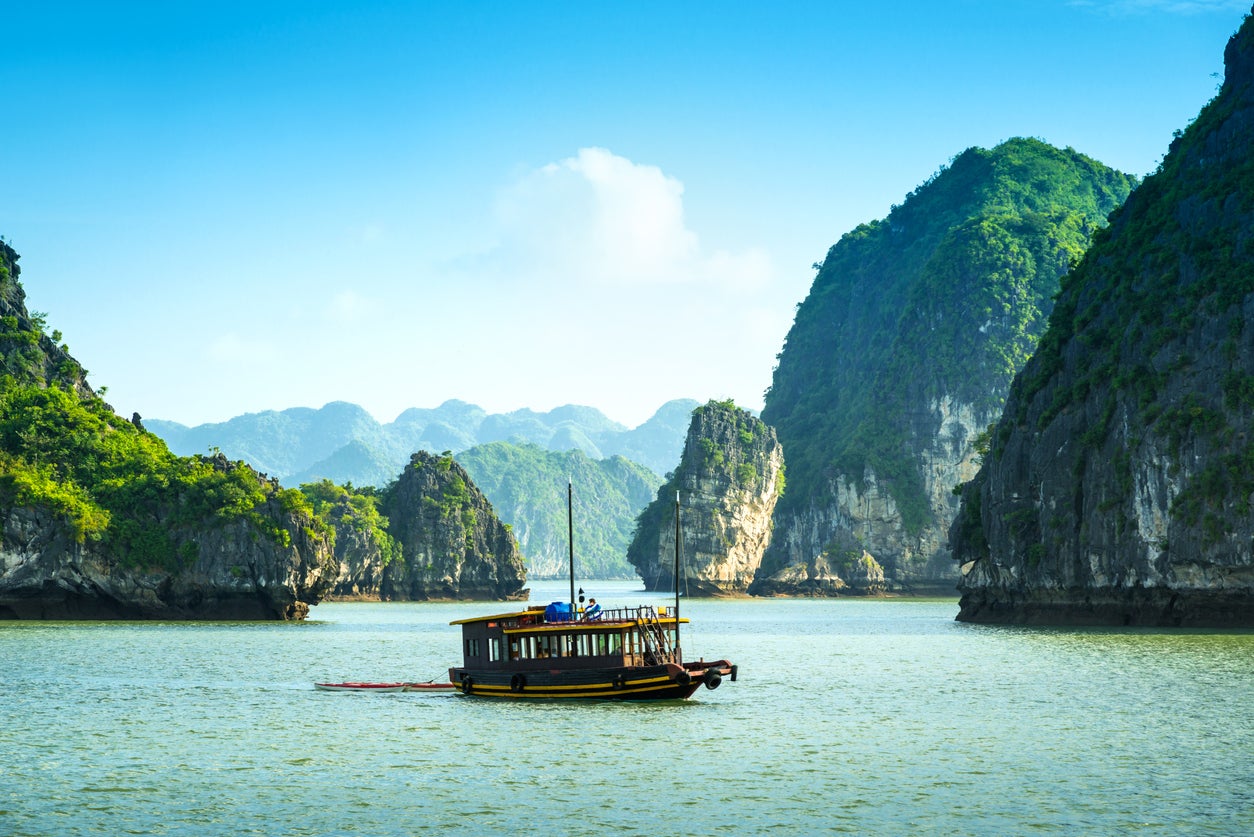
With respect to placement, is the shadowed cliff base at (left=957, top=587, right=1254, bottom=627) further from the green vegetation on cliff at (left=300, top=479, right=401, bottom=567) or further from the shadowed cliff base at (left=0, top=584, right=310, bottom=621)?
the green vegetation on cliff at (left=300, top=479, right=401, bottom=567)

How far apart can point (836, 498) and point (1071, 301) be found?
9849cm

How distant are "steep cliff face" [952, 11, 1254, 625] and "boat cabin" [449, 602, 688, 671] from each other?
38.6 meters

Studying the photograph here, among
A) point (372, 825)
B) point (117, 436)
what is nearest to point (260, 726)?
point (372, 825)

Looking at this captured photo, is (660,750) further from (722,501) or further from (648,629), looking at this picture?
(722,501)

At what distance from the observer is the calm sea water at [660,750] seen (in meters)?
25.0

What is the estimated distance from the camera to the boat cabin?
135 ft

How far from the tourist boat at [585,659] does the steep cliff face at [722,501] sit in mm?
128090

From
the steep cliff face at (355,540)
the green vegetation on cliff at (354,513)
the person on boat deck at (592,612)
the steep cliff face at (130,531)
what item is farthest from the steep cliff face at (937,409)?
the person on boat deck at (592,612)

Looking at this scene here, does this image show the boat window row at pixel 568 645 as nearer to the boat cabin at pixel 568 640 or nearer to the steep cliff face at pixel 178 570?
the boat cabin at pixel 568 640

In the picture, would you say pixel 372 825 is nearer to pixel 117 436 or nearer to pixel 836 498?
pixel 117 436

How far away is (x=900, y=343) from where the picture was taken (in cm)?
19200

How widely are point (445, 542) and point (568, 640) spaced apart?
122 metres

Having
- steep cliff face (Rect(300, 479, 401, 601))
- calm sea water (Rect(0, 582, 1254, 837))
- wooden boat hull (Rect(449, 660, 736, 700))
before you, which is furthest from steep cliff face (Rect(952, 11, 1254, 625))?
steep cliff face (Rect(300, 479, 401, 601))

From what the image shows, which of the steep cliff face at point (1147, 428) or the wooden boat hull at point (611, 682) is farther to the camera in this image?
the steep cliff face at point (1147, 428)
